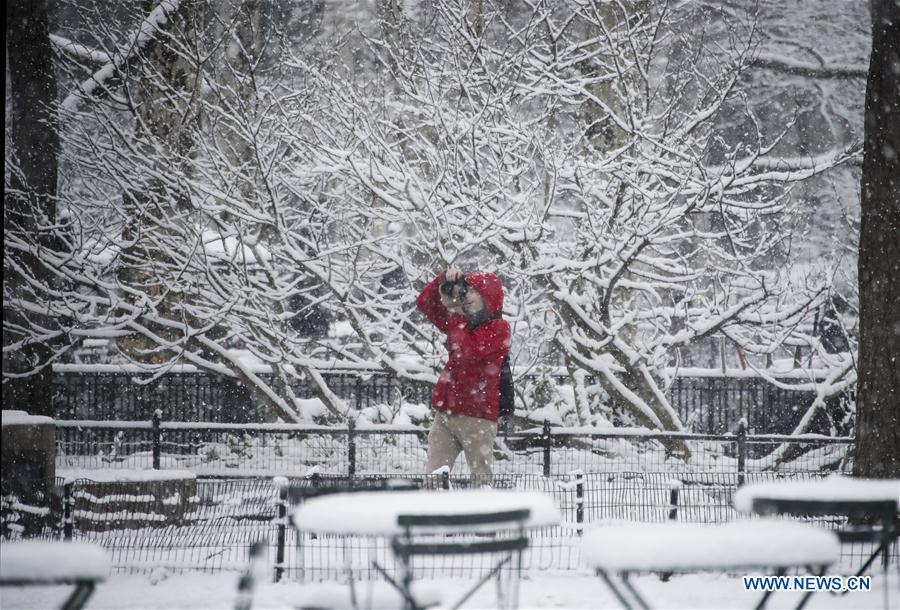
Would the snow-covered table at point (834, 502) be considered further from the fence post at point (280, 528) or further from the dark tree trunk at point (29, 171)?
the dark tree trunk at point (29, 171)

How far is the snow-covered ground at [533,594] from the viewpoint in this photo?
17.9ft

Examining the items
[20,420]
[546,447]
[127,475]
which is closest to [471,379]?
[546,447]

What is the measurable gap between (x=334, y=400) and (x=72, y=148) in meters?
4.90

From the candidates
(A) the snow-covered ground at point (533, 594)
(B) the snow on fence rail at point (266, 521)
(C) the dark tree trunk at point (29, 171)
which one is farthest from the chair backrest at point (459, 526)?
(C) the dark tree trunk at point (29, 171)

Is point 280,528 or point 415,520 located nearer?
point 415,520

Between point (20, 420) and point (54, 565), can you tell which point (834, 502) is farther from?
point (20, 420)

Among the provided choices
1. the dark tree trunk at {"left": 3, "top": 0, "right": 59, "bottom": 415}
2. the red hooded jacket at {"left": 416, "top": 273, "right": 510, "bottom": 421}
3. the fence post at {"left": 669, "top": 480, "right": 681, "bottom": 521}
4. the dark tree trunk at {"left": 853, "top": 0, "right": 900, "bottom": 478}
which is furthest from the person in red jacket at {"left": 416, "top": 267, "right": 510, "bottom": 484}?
the dark tree trunk at {"left": 3, "top": 0, "right": 59, "bottom": 415}

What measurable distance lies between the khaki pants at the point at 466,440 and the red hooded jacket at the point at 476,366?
0.07m

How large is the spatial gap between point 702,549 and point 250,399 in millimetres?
10978

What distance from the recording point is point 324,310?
18000 millimetres

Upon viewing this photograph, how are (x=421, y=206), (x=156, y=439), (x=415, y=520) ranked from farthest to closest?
(x=421, y=206), (x=156, y=439), (x=415, y=520)

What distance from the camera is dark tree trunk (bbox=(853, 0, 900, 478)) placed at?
6887 mm

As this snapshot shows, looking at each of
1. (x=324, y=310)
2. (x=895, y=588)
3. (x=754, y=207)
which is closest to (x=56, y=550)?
(x=895, y=588)

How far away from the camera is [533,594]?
224 inches
